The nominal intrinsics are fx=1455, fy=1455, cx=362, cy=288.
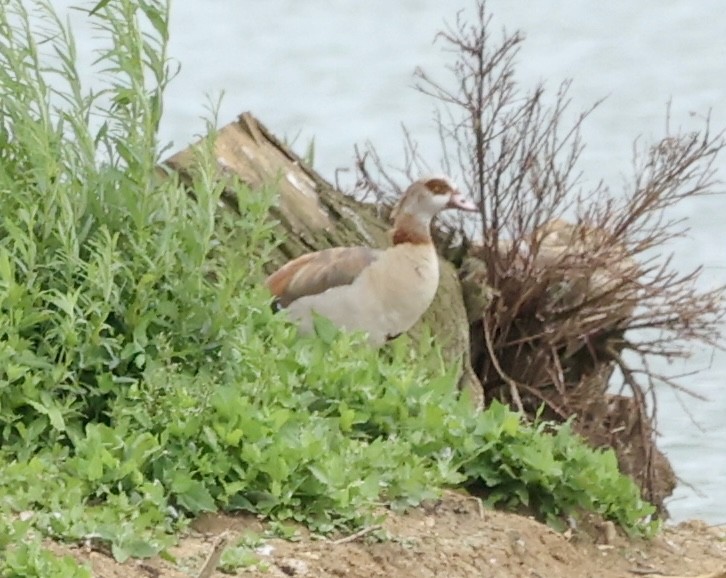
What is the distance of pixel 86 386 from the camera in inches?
135

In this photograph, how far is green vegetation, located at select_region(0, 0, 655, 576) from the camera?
3162 millimetres

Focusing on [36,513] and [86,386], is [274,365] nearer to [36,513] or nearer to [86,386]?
[86,386]

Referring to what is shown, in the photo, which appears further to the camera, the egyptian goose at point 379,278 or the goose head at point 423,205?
the goose head at point 423,205

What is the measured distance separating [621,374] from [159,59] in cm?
360

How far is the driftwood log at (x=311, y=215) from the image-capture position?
5211mm

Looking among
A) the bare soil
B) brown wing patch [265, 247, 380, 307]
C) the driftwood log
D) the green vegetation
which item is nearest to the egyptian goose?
brown wing patch [265, 247, 380, 307]

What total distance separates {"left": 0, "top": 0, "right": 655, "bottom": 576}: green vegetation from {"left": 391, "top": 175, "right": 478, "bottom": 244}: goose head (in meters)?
1.19

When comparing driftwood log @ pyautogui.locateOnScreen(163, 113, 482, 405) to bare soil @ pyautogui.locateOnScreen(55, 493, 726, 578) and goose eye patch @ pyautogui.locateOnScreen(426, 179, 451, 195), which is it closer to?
goose eye patch @ pyautogui.locateOnScreen(426, 179, 451, 195)

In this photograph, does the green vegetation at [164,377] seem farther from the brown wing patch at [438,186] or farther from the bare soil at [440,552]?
the brown wing patch at [438,186]

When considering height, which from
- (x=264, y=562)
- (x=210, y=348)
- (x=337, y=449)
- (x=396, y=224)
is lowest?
(x=264, y=562)

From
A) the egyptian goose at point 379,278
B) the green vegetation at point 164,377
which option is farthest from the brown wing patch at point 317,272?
the green vegetation at point 164,377

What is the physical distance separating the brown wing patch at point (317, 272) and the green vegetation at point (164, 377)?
70 centimetres

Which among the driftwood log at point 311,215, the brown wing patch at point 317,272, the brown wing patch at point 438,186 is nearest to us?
the brown wing patch at point 317,272

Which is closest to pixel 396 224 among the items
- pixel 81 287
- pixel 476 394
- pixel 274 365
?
pixel 476 394
